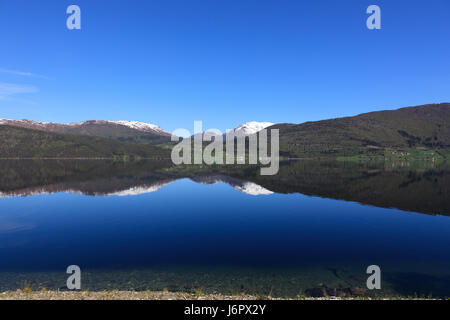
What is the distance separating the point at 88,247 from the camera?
37.4 metres

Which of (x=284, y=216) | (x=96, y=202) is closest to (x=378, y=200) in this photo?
(x=284, y=216)

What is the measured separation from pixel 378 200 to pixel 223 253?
6034cm

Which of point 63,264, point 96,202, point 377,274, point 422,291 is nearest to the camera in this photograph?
point 422,291

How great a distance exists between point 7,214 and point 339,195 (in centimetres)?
8912

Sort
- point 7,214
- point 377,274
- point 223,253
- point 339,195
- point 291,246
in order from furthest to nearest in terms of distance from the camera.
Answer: point 339,195, point 7,214, point 291,246, point 223,253, point 377,274

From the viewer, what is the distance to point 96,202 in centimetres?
7162

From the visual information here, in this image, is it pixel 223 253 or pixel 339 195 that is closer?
pixel 223 253
